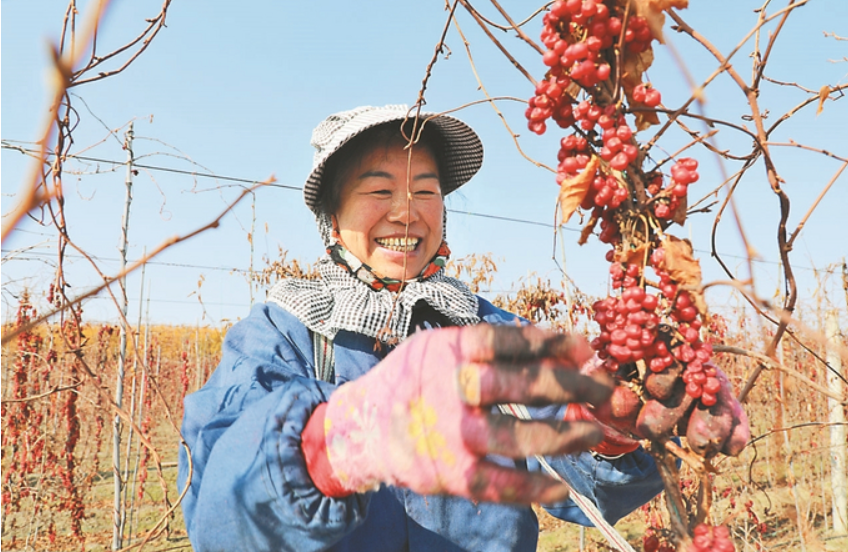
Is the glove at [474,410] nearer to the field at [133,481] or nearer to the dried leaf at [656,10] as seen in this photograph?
the dried leaf at [656,10]

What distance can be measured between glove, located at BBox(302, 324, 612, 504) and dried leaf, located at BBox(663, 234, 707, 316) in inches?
6.8

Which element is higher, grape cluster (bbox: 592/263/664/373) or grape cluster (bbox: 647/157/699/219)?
grape cluster (bbox: 647/157/699/219)

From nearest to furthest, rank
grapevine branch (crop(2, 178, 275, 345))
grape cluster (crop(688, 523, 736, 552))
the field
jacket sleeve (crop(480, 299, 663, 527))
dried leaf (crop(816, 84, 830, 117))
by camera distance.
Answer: grapevine branch (crop(2, 178, 275, 345)) → grape cluster (crop(688, 523, 736, 552)) → dried leaf (crop(816, 84, 830, 117)) → jacket sleeve (crop(480, 299, 663, 527)) → the field

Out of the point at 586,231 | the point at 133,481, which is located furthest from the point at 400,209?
the point at 133,481

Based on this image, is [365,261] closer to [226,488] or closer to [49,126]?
[226,488]

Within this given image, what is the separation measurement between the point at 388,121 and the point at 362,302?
525 millimetres

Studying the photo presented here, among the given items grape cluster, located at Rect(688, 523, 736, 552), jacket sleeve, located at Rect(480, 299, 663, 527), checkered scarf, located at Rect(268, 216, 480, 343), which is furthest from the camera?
checkered scarf, located at Rect(268, 216, 480, 343)

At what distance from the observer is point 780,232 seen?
897 mm

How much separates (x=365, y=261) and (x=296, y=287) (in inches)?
8.8

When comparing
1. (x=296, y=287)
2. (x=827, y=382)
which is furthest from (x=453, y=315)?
(x=827, y=382)

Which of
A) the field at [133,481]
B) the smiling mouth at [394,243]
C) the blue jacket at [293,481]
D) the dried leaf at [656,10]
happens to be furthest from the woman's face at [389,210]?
the field at [133,481]

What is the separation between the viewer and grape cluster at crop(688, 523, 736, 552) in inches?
31.0

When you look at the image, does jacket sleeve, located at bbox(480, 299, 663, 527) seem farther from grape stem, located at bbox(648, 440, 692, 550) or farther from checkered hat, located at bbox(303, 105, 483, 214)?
checkered hat, located at bbox(303, 105, 483, 214)

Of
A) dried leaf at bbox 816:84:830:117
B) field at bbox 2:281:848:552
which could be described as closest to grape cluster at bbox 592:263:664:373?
dried leaf at bbox 816:84:830:117
